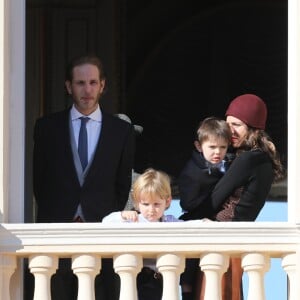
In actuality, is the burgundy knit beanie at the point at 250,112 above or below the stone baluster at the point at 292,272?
above

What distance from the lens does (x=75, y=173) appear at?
12438 millimetres

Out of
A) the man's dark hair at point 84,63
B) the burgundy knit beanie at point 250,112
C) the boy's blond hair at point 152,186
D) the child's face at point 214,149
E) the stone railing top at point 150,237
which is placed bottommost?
the stone railing top at point 150,237

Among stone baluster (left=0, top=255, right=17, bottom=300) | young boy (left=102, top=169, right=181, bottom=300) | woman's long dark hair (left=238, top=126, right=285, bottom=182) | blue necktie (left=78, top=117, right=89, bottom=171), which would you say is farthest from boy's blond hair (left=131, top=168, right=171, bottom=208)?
stone baluster (left=0, top=255, right=17, bottom=300)

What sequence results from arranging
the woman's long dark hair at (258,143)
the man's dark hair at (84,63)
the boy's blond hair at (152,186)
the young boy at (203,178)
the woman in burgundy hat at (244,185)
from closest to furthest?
the boy's blond hair at (152,186), the woman in burgundy hat at (244,185), the young boy at (203,178), the woman's long dark hair at (258,143), the man's dark hair at (84,63)

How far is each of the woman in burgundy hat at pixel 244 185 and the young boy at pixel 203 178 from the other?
0.18 ft

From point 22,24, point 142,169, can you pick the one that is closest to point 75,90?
point 22,24

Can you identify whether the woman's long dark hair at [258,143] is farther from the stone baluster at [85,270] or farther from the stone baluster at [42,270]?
the stone baluster at [42,270]

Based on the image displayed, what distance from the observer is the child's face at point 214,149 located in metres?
12.4

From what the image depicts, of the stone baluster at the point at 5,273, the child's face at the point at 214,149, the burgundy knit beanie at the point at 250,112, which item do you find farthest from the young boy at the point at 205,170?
the stone baluster at the point at 5,273

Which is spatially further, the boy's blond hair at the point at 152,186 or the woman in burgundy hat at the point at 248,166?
the woman in burgundy hat at the point at 248,166

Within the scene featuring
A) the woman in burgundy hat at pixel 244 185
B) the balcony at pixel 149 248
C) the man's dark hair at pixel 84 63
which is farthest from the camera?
the man's dark hair at pixel 84 63

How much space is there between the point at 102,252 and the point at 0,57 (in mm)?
1135

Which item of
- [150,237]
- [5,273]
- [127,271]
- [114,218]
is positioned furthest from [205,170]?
[5,273]

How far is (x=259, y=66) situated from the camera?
50.7 feet
